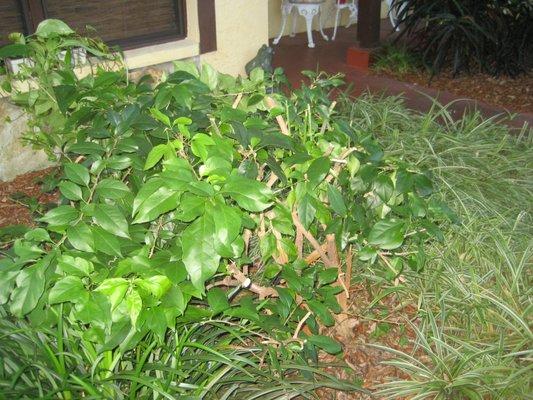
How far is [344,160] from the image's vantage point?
1.81m

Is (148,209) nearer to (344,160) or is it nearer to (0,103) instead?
(344,160)

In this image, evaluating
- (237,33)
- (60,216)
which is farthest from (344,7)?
(60,216)

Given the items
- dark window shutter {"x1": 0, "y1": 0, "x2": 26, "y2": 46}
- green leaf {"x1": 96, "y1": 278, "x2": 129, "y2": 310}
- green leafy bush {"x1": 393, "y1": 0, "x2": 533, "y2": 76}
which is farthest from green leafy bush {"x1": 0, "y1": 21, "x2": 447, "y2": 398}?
green leafy bush {"x1": 393, "y1": 0, "x2": 533, "y2": 76}

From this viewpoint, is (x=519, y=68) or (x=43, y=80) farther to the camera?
(x=519, y=68)

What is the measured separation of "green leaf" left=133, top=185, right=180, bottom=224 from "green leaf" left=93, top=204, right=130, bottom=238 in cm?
9

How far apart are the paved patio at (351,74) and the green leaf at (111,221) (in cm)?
295

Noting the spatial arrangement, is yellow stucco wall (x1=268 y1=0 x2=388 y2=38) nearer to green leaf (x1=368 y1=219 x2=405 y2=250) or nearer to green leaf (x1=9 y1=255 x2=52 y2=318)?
green leaf (x1=368 y1=219 x2=405 y2=250)

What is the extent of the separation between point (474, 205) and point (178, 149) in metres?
1.77

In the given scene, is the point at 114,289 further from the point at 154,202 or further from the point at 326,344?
the point at 326,344

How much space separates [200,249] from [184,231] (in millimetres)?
→ 71

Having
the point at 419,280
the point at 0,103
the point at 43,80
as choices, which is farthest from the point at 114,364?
the point at 0,103

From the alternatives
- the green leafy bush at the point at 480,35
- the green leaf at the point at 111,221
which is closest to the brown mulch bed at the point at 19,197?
the green leaf at the point at 111,221

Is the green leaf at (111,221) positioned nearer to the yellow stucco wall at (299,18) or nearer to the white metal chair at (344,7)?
the yellow stucco wall at (299,18)

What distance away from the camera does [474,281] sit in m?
2.25
